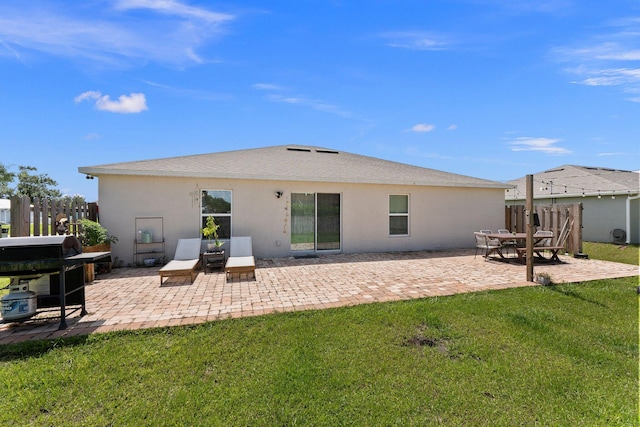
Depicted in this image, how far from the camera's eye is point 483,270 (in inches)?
304

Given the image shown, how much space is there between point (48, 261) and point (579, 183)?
22.7 meters

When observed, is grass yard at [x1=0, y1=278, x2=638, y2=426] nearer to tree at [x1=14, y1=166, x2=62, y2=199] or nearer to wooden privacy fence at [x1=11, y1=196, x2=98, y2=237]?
wooden privacy fence at [x1=11, y1=196, x2=98, y2=237]

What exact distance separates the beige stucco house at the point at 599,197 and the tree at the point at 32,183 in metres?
52.4

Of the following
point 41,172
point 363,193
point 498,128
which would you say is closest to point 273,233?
point 363,193

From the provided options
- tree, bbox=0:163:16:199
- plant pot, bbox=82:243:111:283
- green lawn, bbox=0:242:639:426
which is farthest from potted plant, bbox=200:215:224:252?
tree, bbox=0:163:16:199

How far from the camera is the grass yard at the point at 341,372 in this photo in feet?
7.88

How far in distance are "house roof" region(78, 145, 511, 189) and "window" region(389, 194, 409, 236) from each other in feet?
2.61

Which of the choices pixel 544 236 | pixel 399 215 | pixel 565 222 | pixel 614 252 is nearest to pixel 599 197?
pixel 614 252

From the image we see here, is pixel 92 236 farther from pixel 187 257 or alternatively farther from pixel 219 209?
pixel 219 209

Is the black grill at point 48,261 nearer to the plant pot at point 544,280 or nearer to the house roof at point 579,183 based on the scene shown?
the plant pot at point 544,280

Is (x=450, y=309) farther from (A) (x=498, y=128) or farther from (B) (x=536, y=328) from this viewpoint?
(A) (x=498, y=128)

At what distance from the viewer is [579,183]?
1645 centimetres

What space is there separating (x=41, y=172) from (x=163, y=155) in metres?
42.7

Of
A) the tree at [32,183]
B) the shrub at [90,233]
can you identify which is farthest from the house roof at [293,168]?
the tree at [32,183]
